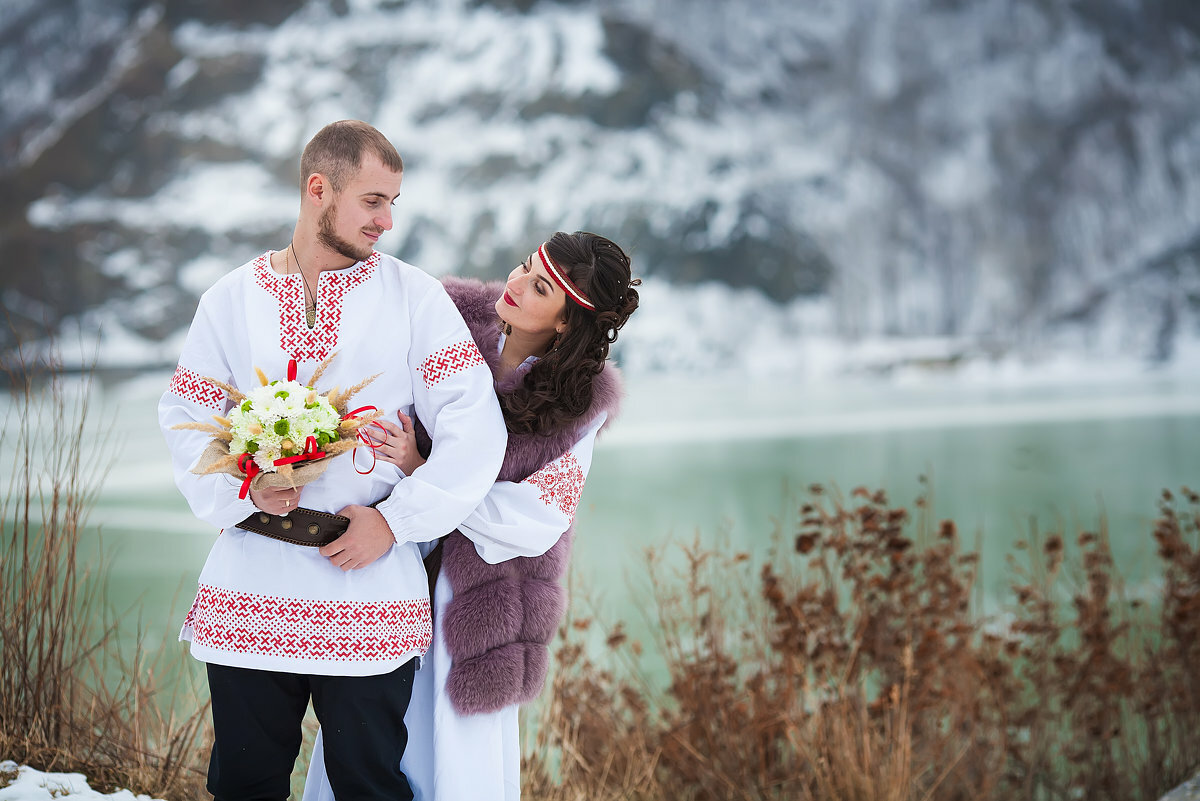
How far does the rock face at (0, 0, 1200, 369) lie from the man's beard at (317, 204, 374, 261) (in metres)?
Answer: 11.1

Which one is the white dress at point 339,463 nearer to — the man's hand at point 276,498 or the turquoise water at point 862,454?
the man's hand at point 276,498

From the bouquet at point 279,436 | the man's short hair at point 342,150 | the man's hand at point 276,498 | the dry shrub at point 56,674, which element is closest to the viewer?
the bouquet at point 279,436

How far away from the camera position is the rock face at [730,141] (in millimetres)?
12883

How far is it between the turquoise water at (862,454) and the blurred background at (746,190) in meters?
0.05

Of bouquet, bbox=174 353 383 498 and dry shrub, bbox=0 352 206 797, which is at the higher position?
bouquet, bbox=174 353 383 498

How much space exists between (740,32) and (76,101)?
30.3 ft

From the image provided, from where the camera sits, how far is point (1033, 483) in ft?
38.8

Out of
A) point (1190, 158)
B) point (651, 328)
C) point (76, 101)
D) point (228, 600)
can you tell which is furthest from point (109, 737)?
point (1190, 158)

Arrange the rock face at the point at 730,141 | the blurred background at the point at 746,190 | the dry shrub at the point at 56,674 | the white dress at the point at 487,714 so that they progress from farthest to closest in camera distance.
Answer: the rock face at the point at 730,141 < the blurred background at the point at 746,190 < the dry shrub at the point at 56,674 < the white dress at the point at 487,714

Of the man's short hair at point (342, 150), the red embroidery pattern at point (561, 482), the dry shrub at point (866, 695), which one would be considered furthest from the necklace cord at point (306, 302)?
the dry shrub at point (866, 695)

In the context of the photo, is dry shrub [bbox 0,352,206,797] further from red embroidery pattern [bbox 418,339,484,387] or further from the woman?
red embroidery pattern [bbox 418,339,484,387]

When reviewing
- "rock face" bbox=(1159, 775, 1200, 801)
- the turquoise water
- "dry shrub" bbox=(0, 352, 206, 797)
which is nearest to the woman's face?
"dry shrub" bbox=(0, 352, 206, 797)

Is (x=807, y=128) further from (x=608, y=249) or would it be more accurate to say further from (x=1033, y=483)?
(x=608, y=249)

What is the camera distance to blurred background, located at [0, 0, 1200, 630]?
40.5ft
